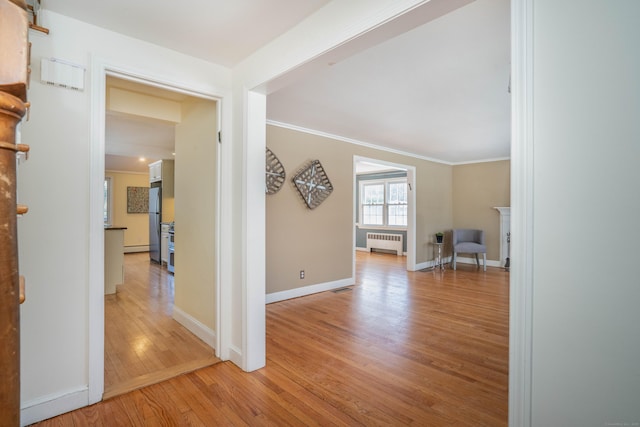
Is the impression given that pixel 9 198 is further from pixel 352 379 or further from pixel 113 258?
pixel 113 258

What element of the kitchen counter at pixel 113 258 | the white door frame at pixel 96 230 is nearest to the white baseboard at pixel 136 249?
the kitchen counter at pixel 113 258

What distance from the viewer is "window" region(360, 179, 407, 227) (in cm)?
898

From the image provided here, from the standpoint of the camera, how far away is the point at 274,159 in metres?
4.21

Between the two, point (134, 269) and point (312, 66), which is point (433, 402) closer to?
point (312, 66)

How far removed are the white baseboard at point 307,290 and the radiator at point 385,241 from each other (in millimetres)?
3692

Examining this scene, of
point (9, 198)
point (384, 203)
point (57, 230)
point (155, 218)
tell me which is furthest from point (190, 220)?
point (384, 203)

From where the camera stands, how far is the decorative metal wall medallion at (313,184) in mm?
4488

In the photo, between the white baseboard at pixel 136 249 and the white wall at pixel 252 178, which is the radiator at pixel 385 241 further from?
the white wall at pixel 252 178

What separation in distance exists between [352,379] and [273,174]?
8.66ft

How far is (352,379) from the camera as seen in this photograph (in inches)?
90.4


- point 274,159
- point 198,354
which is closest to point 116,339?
point 198,354

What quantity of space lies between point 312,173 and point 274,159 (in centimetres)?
65

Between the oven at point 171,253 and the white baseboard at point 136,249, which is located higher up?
the oven at point 171,253

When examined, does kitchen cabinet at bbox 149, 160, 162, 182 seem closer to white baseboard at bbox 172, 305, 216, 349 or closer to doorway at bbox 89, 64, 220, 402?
doorway at bbox 89, 64, 220, 402
